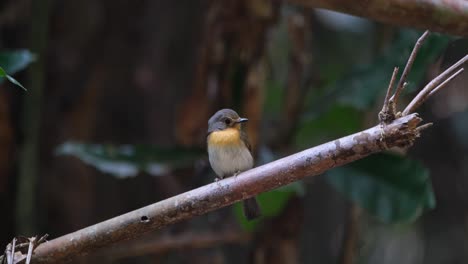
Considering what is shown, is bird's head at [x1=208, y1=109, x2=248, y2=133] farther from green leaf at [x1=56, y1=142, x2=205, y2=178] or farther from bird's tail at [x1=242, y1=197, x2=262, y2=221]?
green leaf at [x1=56, y1=142, x2=205, y2=178]

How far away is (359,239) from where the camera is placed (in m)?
4.29

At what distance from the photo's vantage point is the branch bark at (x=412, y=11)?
2.39 metres

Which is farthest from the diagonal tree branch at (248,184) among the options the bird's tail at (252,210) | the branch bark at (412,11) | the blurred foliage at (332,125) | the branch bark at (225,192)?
the blurred foliage at (332,125)

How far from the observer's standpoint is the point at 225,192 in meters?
1.98

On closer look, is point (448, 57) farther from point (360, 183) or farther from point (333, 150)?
point (333, 150)

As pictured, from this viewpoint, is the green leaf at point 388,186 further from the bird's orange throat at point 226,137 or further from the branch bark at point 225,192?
the branch bark at point 225,192

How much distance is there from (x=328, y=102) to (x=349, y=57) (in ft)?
5.99

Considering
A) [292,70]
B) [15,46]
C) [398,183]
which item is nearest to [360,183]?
[398,183]

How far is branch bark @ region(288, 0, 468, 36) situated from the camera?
2.39 metres

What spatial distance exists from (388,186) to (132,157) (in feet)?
4.63

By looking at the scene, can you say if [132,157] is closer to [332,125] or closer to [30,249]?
[332,125]

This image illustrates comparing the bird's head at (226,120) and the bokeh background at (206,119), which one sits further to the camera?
the bokeh background at (206,119)

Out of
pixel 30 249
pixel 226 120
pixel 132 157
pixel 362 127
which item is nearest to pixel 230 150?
pixel 226 120

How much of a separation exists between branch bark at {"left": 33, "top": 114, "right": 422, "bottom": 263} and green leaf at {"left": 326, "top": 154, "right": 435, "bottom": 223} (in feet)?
5.27
